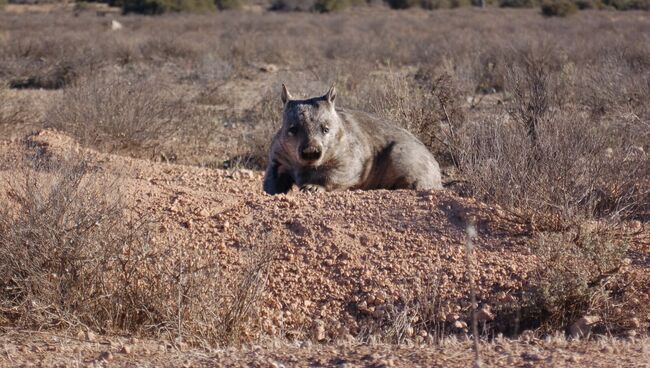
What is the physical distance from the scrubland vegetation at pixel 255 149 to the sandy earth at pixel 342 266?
0.20m

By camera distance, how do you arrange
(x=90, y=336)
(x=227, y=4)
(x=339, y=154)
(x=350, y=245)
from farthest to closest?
1. (x=227, y=4)
2. (x=339, y=154)
3. (x=350, y=245)
4. (x=90, y=336)

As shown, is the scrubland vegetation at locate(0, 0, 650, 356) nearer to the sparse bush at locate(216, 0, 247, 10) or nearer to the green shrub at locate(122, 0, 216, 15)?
the green shrub at locate(122, 0, 216, 15)

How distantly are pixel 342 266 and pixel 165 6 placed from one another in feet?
145

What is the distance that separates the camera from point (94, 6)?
5672 cm

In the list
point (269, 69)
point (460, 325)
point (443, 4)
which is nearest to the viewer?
point (460, 325)

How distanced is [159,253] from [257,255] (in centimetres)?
64

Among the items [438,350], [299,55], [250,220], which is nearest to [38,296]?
[250,220]

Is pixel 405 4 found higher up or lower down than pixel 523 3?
lower down

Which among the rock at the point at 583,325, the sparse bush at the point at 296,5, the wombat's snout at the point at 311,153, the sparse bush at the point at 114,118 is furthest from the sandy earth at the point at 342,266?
the sparse bush at the point at 296,5

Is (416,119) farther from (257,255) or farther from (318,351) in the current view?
(318,351)

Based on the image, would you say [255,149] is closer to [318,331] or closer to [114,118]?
[114,118]

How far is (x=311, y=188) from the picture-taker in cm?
861

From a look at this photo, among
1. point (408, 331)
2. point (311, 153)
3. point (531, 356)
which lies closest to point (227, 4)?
point (311, 153)

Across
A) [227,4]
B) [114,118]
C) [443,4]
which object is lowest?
[227,4]
